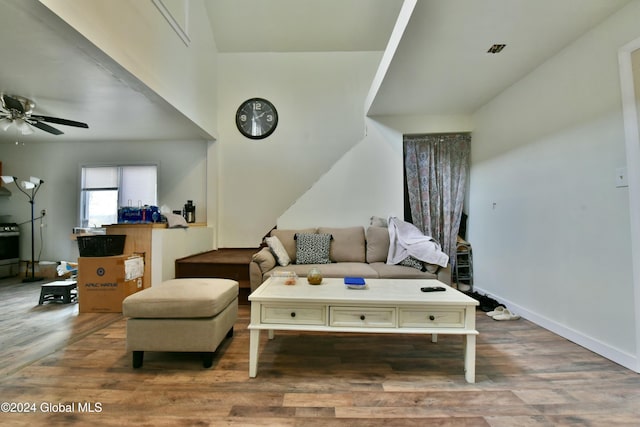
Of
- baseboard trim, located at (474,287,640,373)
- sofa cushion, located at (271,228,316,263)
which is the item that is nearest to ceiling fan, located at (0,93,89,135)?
sofa cushion, located at (271,228,316,263)

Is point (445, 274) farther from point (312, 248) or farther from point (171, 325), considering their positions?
point (171, 325)

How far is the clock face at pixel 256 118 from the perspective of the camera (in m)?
4.46

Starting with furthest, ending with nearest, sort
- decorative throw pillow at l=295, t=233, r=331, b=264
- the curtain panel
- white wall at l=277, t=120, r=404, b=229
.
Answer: white wall at l=277, t=120, r=404, b=229
the curtain panel
decorative throw pillow at l=295, t=233, r=331, b=264

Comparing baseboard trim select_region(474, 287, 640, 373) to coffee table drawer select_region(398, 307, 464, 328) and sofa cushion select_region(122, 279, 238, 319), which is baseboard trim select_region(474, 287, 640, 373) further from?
sofa cushion select_region(122, 279, 238, 319)

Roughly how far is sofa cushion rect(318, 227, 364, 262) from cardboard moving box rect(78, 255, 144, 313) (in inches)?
94.5

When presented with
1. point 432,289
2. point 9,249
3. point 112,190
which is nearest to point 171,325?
point 432,289

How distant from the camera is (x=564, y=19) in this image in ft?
6.48

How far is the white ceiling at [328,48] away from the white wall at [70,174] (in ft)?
0.71

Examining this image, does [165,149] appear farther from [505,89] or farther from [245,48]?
[505,89]

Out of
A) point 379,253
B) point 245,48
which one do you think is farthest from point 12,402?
point 245,48

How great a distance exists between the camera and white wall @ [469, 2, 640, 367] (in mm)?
1908

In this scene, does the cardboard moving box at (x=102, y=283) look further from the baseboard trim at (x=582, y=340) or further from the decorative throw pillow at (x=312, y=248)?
the baseboard trim at (x=582, y=340)

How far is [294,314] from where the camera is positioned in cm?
174

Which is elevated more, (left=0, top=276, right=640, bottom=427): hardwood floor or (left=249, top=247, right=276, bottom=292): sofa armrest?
(left=249, top=247, right=276, bottom=292): sofa armrest
